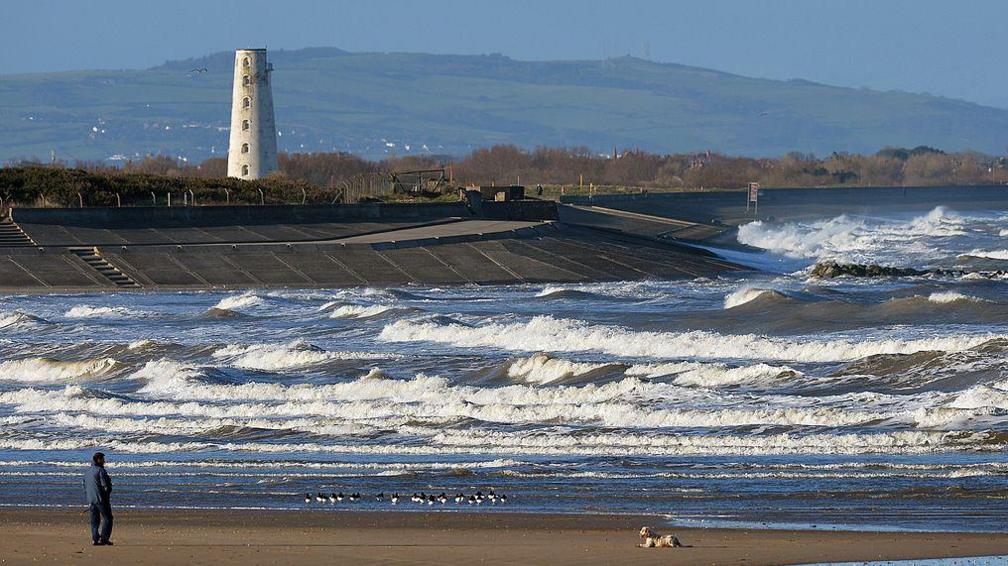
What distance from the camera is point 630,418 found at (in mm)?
26719

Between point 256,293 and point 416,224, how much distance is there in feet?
50.6

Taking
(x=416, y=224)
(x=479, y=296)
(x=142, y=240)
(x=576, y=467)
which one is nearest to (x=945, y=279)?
(x=479, y=296)

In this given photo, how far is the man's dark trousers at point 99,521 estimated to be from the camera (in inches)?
648

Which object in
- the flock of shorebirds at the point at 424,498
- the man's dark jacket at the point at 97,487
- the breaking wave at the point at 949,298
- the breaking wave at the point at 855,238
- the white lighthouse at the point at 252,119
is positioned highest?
the white lighthouse at the point at 252,119

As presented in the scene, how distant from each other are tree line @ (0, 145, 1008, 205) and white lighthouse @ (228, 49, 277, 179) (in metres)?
1.68

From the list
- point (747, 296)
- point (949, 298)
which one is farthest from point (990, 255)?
point (949, 298)

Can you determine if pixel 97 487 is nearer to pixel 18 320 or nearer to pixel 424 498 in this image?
pixel 424 498

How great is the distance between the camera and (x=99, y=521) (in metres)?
16.5

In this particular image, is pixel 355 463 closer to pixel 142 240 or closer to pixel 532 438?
pixel 532 438

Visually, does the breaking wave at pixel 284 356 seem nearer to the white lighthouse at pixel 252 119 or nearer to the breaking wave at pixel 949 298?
the breaking wave at pixel 949 298

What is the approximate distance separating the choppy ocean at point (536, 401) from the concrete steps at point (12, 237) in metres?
5.82

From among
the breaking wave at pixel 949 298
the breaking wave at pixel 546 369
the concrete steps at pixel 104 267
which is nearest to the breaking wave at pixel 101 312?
the concrete steps at pixel 104 267

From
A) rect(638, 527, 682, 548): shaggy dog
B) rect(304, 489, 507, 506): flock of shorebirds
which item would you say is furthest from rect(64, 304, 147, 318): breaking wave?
rect(638, 527, 682, 548): shaggy dog

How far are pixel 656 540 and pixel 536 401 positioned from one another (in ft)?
43.6
